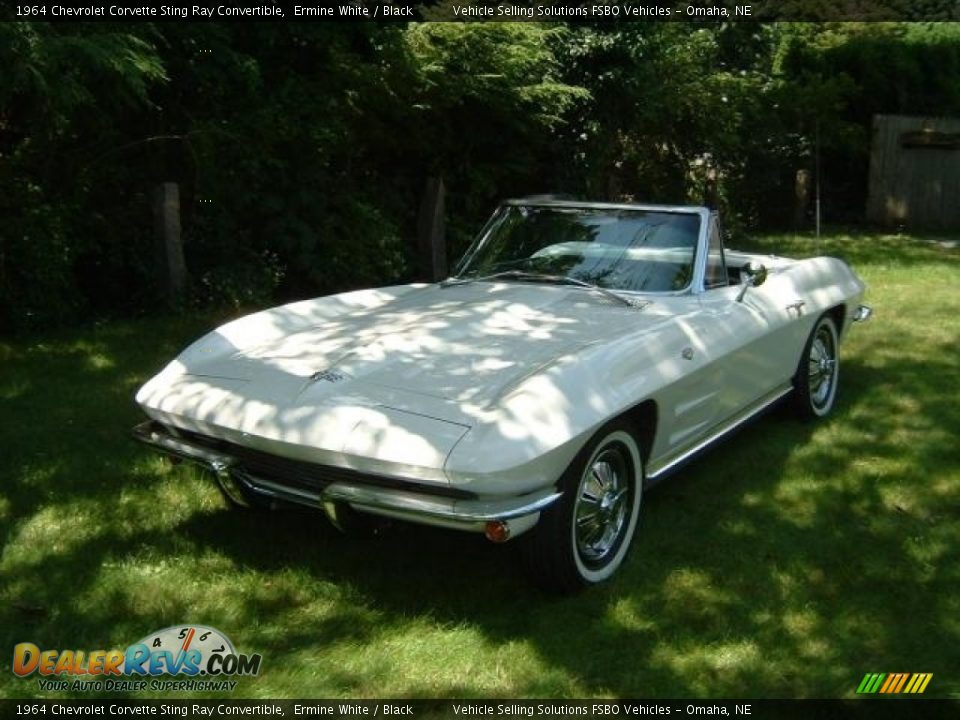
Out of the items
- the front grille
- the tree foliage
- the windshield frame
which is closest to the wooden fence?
the tree foliage

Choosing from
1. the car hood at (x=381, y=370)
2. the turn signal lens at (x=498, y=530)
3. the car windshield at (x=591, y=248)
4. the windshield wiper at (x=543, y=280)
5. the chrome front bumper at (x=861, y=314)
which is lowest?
the chrome front bumper at (x=861, y=314)

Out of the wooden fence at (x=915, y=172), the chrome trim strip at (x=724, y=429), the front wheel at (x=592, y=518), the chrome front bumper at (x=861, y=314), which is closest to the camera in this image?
the front wheel at (x=592, y=518)

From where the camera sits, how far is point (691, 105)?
1365cm

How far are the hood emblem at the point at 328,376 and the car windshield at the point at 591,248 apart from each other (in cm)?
162

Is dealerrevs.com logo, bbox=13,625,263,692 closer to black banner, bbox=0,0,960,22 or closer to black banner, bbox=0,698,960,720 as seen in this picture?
black banner, bbox=0,698,960,720

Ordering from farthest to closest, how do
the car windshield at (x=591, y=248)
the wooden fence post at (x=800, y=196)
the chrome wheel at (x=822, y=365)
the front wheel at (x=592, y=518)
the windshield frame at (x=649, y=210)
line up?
the wooden fence post at (x=800, y=196) → the chrome wheel at (x=822, y=365) → the car windshield at (x=591, y=248) → the windshield frame at (x=649, y=210) → the front wheel at (x=592, y=518)

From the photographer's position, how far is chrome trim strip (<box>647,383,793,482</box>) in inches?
169

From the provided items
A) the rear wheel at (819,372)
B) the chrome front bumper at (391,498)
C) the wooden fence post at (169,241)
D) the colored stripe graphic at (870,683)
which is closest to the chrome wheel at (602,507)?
the chrome front bumper at (391,498)

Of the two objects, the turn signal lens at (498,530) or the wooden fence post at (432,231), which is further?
the wooden fence post at (432,231)

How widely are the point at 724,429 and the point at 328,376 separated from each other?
2.03 meters

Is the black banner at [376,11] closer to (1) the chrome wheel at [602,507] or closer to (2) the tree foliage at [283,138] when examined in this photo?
(2) the tree foliage at [283,138]

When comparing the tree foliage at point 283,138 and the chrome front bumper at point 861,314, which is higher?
the tree foliage at point 283,138

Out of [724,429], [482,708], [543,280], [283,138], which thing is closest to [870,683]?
[482,708]

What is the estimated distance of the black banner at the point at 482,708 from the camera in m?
3.02
